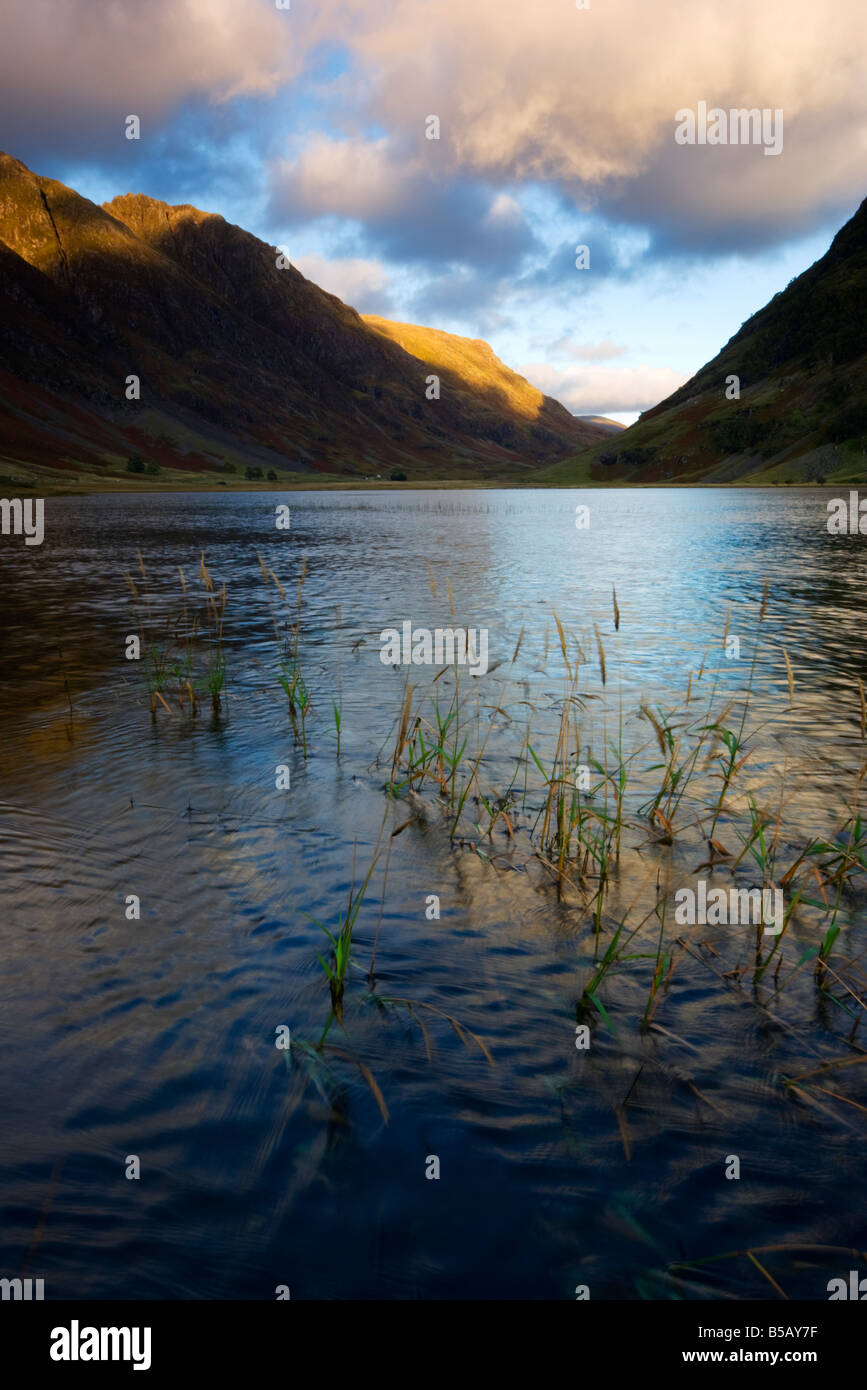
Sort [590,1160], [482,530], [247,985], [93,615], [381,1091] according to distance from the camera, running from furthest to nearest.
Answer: [482,530]
[93,615]
[247,985]
[381,1091]
[590,1160]

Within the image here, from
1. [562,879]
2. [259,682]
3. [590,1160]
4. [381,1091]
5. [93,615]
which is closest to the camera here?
[590,1160]

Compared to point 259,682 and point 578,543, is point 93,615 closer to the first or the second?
point 259,682

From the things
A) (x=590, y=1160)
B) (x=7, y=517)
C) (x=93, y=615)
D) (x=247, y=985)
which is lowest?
(x=590, y=1160)

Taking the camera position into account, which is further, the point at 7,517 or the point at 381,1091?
the point at 7,517

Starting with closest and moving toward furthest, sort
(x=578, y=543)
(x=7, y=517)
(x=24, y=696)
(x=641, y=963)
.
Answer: (x=641, y=963)
(x=24, y=696)
(x=578, y=543)
(x=7, y=517)

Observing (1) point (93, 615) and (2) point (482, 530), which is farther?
(2) point (482, 530)

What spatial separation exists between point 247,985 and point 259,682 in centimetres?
969

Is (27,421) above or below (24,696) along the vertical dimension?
above
